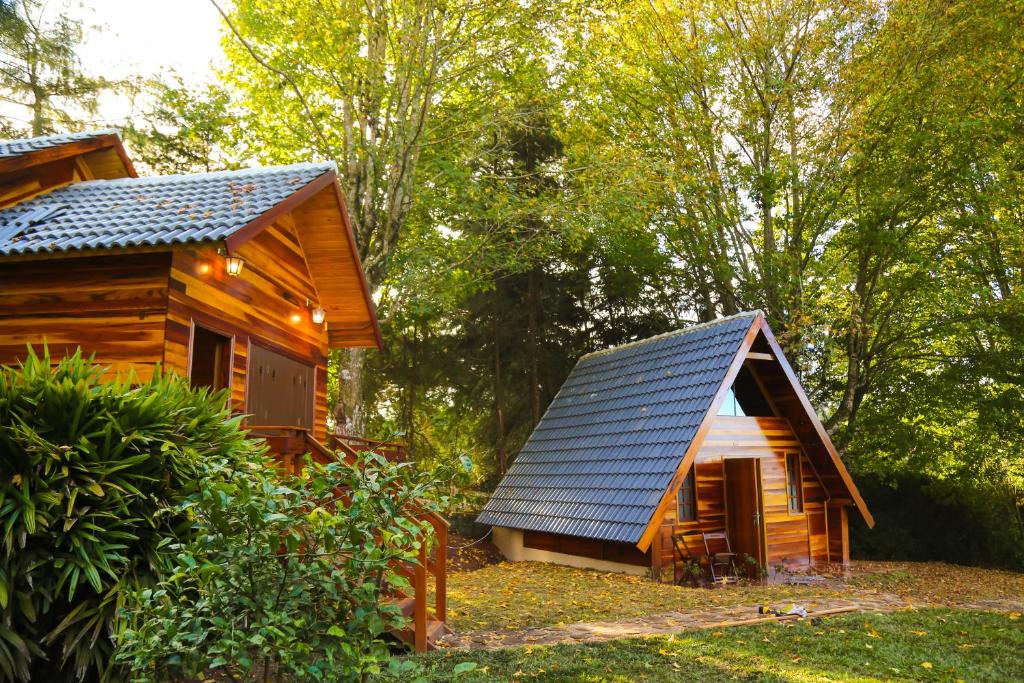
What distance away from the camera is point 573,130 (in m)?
18.8

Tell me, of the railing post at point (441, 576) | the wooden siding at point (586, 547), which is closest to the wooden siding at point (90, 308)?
the railing post at point (441, 576)

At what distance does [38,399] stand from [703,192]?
1543 centimetres

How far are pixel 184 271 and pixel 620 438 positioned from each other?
8.05 m

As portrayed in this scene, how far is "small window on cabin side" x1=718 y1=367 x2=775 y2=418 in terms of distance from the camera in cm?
1338

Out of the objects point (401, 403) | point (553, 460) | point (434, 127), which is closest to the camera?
point (553, 460)

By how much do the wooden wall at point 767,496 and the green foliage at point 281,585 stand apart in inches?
367

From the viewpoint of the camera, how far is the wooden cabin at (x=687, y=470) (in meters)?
11.6

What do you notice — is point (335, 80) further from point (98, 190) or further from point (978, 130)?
point (978, 130)

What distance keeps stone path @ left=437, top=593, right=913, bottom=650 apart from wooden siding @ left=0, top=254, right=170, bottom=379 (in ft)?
13.6

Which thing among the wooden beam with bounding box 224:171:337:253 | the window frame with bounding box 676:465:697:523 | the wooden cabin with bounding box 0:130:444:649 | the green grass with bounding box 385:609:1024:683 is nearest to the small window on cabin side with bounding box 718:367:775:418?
the window frame with bounding box 676:465:697:523

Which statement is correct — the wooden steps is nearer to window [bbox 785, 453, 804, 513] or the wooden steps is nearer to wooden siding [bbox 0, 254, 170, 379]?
wooden siding [bbox 0, 254, 170, 379]

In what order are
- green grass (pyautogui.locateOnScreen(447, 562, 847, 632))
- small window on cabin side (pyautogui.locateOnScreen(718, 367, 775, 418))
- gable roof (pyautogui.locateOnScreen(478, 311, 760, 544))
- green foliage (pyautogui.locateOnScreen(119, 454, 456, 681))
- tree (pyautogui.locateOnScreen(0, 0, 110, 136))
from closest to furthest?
1. green foliage (pyautogui.locateOnScreen(119, 454, 456, 681))
2. green grass (pyautogui.locateOnScreen(447, 562, 847, 632))
3. gable roof (pyautogui.locateOnScreen(478, 311, 760, 544))
4. small window on cabin side (pyautogui.locateOnScreen(718, 367, 775, 418))
5. tree (pyautogui.locateOnScreen(0, 0, 110, 136))

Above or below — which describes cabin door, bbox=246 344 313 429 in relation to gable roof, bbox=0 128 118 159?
below

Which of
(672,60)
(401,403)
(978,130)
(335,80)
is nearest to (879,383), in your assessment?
(978,130)
